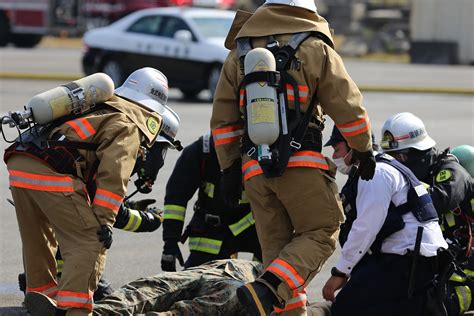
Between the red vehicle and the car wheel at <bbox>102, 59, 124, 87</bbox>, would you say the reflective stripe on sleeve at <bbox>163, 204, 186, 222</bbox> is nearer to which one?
the car wheel at <bbox>102, 59, 124, 87</bbox>

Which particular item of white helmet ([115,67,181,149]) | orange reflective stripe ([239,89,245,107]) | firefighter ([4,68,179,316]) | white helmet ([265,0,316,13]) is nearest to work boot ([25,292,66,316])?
firefighter ([4,68,179,316])

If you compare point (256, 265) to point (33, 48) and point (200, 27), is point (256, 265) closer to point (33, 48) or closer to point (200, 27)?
point (200, 27)

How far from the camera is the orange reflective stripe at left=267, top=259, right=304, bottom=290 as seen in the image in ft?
17.2

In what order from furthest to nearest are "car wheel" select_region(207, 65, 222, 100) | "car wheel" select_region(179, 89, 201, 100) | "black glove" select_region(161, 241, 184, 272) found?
"car wheel" select_region(179, 89, 201, 100) → "car wheel" select_region(207, 65, 222, 100) → "black glove" select_region(161, 241, 184, 272)

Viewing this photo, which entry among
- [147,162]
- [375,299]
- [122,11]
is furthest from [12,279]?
[122,11]

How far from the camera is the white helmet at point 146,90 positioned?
5.95 metres

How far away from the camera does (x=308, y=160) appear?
5.34 m

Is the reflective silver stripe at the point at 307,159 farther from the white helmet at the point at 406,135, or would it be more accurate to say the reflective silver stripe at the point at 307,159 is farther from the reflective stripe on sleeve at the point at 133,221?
the white helmet at the point at 406,135

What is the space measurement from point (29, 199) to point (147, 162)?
89 cm

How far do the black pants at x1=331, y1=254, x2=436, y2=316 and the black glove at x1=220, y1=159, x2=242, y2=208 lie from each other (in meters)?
0.92

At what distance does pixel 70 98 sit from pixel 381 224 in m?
1.70

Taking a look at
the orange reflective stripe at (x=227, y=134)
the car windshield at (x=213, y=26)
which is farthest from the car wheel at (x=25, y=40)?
the orange reflective stripe at (x=227, y=134)

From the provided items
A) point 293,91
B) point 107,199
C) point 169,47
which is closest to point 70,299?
point 107,199

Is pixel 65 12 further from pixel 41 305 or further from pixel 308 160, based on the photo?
pixel 308 160
